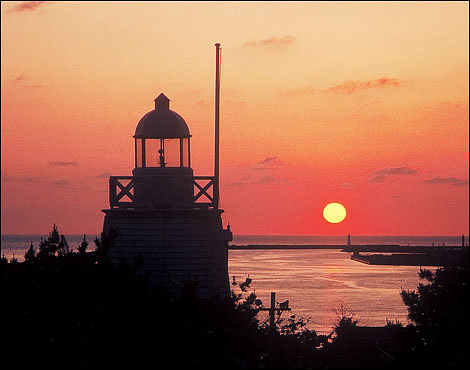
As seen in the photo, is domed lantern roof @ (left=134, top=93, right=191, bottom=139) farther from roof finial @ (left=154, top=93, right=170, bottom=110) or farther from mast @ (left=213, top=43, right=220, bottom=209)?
mast @ (left=213, top=43, right=220, bottom=209)

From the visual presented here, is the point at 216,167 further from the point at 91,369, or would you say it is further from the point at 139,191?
the point at 91,369

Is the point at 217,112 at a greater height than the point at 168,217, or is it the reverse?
the point at 217,112

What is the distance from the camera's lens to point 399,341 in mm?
26266

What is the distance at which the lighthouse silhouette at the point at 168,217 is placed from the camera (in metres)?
27.7

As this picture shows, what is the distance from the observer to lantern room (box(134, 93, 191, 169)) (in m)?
29.5

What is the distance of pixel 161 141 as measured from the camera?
2966 cm

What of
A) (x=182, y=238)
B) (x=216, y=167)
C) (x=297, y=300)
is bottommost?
(x=297, y=300)

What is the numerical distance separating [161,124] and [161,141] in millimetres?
626

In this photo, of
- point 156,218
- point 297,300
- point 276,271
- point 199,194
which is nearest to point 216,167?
point 199,194

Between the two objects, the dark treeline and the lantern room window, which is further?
the lantern room window

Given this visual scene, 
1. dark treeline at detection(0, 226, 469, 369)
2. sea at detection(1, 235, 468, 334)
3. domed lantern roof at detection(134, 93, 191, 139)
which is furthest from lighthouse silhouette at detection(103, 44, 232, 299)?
sea at detection(1, 235, 468, 334)

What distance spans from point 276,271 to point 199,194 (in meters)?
144

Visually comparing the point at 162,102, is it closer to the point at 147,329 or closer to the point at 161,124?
the point at 161,124

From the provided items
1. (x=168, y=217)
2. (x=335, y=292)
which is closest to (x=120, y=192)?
(x=168, y=217)
